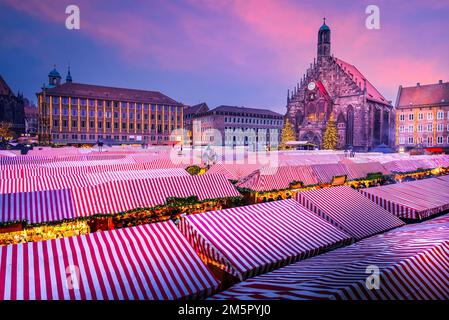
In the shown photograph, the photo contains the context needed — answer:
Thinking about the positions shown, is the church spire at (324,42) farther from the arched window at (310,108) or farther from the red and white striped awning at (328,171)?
the red and white striped awning at (328,171)

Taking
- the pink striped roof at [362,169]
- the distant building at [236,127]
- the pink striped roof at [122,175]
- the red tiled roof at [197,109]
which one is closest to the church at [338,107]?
the distant building at [236,127]

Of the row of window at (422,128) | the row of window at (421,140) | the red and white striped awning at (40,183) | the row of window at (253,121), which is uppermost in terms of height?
the row of window at (253,121)

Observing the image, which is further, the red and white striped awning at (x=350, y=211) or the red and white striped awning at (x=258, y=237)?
the red and white striped awning at (x=350, y=211)

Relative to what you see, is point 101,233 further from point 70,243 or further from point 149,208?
point 149,208

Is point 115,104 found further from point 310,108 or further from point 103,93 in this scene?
point 310,108

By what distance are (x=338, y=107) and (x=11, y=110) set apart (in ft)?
286

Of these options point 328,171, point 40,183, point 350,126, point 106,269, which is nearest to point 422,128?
point 350,126

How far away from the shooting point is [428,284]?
5.03 meters

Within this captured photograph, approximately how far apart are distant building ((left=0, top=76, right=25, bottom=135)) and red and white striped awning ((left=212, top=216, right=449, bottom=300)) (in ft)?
314

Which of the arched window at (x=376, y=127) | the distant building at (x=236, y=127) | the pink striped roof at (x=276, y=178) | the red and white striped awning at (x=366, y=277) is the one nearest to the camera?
the red and white striped awning at (x=366, y=277)

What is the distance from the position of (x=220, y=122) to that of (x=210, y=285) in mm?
79481

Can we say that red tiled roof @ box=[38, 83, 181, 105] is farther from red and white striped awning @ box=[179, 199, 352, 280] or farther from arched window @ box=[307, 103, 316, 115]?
red and white striped awning @ box=[179, 199, 352, 280]

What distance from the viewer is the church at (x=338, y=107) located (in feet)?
209

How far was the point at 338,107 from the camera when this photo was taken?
6681 centimetres
